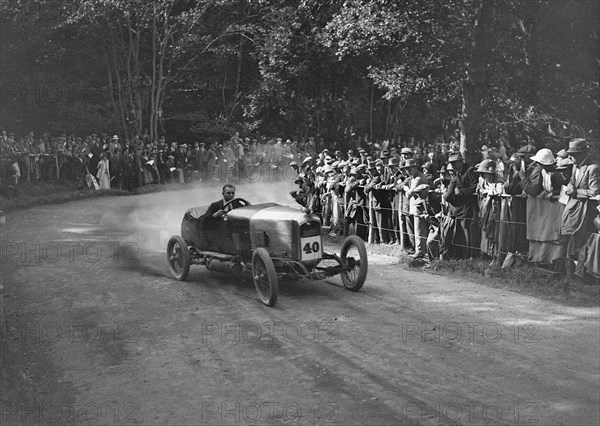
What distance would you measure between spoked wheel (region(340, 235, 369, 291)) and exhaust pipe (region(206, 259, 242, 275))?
155 centimetres

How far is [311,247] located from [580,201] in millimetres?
3795

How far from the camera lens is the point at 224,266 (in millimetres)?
11312

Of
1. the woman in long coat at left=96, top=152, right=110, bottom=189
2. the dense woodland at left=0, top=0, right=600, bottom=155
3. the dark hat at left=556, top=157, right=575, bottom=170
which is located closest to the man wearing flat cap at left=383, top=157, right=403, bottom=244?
the dark hat at left=556, top=157, right=575, bottom=170

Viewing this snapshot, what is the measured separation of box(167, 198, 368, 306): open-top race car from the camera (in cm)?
1030

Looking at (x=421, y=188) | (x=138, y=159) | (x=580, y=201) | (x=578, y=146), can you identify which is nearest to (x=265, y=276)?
(x=421, y=188)

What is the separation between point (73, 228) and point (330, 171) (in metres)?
6.49

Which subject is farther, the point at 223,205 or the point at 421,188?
the point at 421,188

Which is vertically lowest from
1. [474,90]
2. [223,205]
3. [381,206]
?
[381,206]

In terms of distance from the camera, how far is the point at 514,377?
22.8 ft

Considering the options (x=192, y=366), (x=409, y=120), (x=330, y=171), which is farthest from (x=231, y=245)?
(x=409, y=120)

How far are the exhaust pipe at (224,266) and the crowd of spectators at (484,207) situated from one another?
224 cm

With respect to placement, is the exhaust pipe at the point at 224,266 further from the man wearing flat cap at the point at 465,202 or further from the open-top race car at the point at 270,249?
the man wearing flat cap at the point at 465,202

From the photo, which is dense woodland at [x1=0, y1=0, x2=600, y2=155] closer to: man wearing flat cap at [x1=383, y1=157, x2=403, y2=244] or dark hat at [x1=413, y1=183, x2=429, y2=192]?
man wearing flat cap at [x1=383, y1=157, x2=403, y2=244]

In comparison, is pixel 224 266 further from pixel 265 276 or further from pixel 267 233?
pixel 265 276
